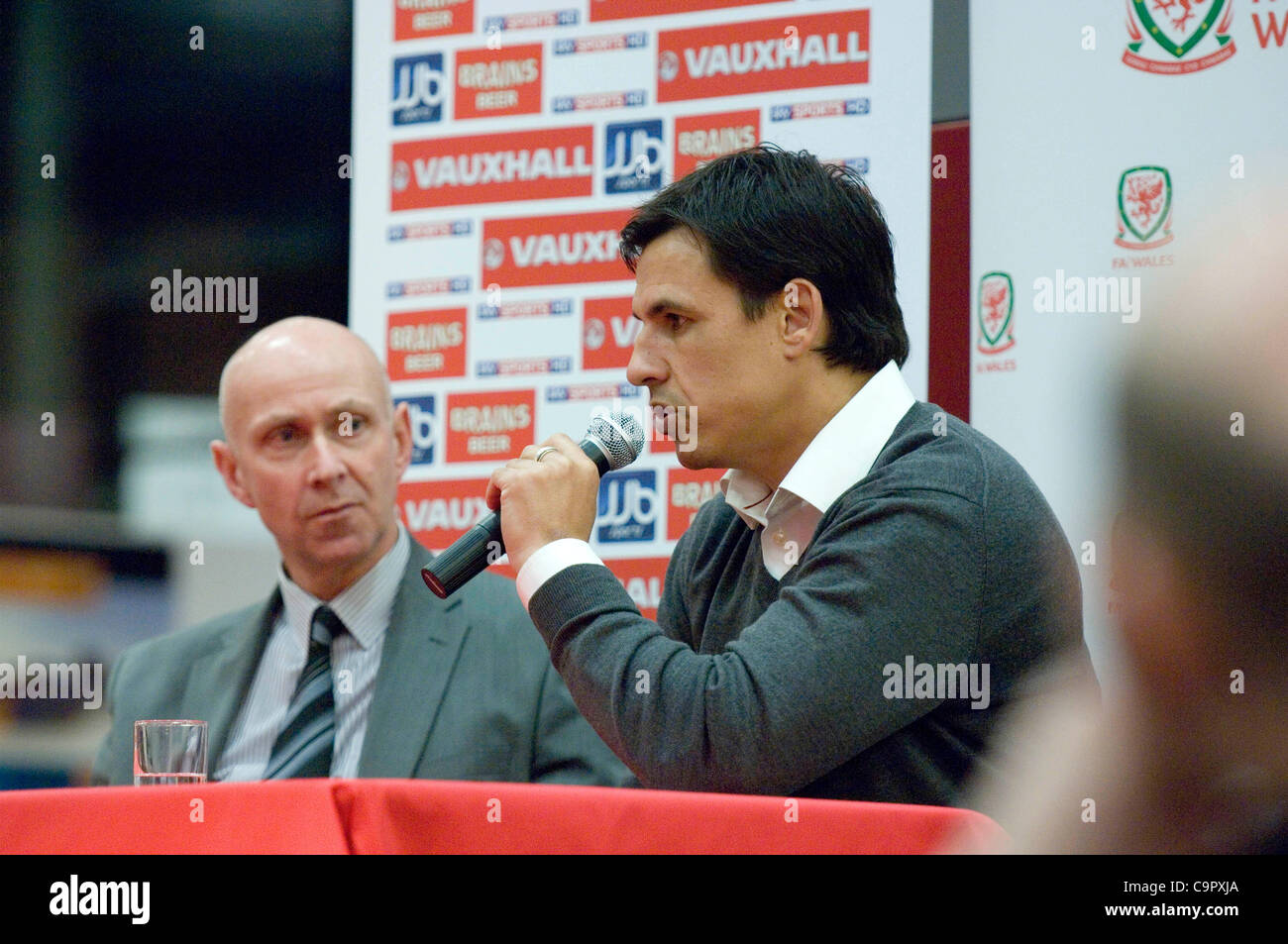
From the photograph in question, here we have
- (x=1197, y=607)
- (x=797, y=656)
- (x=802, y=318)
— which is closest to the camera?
(x=1197, y=607)

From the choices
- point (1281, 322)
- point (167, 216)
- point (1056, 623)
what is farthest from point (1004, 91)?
point (167, 216)

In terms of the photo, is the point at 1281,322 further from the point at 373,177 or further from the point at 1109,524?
the point at 373,177

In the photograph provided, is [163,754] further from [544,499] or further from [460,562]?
[544,499]

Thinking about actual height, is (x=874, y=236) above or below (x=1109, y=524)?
above

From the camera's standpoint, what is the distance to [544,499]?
5.31 feet

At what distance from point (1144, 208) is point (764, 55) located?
759mm

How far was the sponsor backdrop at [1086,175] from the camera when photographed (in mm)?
2275

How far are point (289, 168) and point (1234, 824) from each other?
4142 mm

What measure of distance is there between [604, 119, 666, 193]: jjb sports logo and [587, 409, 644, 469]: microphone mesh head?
3.27 feet

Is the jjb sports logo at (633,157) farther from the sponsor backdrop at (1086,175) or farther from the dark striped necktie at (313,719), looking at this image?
the dark striped necktie at (313,719)

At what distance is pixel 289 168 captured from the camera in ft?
14.2

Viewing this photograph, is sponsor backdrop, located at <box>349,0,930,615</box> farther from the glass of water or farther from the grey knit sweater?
the glass of water

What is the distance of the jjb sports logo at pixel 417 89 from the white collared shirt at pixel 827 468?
1485 mm

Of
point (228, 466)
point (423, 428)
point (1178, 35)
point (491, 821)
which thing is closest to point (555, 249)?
point (423, 428)
